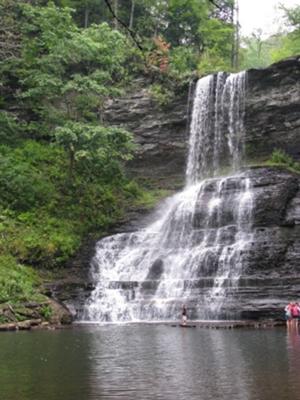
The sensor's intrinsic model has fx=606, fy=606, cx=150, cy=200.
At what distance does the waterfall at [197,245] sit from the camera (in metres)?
27.0

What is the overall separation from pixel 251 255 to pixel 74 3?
31132 millimetres

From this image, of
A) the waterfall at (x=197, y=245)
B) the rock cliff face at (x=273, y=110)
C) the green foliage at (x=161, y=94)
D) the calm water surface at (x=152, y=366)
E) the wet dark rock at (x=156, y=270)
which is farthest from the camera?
the green foliage at (x=161, y=94)

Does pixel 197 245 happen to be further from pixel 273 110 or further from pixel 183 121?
pixel 183 121

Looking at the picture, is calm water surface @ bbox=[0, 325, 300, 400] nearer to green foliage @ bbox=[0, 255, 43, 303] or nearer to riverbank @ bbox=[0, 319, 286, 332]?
riverbank @ bbox=[0, 319, 286, 332]

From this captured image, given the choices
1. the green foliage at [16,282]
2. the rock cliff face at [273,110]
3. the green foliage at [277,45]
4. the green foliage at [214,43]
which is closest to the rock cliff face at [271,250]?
the rock cliff face at [273,110]

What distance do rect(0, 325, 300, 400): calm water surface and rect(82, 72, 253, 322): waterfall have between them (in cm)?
710

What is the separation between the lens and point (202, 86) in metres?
41.8

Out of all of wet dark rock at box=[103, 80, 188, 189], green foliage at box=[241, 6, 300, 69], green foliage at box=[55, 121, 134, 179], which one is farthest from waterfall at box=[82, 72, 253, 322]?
green foliage at box=[241, 6, 300, 69]

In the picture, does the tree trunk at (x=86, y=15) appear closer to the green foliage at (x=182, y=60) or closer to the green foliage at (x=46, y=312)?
the green foliage at (x=182, y=60)

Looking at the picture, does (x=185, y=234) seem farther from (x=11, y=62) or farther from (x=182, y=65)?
(x=182, y=65)

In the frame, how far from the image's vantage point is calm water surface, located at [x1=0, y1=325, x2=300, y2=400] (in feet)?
31.4

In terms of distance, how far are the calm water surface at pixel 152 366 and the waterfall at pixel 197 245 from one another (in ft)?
23.3

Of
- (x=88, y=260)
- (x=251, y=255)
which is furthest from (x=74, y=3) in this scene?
(x=251, y=255)

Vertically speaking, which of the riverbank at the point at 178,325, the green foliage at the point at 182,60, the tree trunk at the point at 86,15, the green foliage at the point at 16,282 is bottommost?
the riverbank at the point at 178,325
